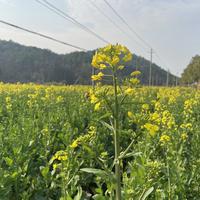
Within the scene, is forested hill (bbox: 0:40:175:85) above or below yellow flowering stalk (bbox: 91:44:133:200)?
above

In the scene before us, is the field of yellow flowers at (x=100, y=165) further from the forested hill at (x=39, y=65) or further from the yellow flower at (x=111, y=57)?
the forested hill at (x=39, y=65)

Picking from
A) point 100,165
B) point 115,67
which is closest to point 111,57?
point 115,67

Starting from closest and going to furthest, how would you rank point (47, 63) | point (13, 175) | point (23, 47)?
point (13, 175) → point (47, 63) → point (23, 47)

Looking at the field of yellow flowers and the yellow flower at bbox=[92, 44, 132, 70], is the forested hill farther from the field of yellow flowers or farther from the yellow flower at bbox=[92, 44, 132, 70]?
the yellow flower at bbox=[92, 44, 132, 70]

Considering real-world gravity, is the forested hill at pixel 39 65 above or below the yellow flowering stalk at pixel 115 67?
above

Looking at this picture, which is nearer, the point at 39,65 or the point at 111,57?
the point at 111,57

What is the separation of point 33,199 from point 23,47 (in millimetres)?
62452

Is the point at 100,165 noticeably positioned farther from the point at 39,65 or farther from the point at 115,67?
the point at 39,65

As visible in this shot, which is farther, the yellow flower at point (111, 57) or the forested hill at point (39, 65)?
the forested hill at point (39, 65)

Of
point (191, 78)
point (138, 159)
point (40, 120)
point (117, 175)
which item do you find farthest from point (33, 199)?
point (191, 78)

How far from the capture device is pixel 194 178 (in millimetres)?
2727

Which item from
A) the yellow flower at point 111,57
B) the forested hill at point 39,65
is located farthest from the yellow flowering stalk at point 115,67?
the forested hill at point 39,65

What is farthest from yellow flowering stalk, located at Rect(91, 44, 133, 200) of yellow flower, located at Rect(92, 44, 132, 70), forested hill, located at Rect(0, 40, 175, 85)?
forested hill, located at Rect(0, 40, 175, 85)

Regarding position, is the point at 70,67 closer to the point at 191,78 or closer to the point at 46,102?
the point at 191,78
